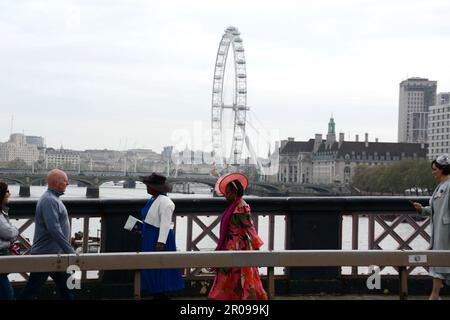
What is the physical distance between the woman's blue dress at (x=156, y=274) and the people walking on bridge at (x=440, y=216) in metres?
2.10

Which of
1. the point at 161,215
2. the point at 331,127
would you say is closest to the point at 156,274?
→ the point at 161,215

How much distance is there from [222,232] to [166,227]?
47cm

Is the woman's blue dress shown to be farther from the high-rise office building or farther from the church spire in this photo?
the church spire

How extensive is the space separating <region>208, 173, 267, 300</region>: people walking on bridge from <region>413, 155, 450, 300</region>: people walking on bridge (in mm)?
1451

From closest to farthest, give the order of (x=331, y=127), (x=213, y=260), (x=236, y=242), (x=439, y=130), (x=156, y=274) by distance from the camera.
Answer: (x=213, y=260)
(x=156, y=274)
(x=236, y=242)
(x=439, y=130)
(x=331, y=127)

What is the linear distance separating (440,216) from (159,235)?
2.34 meters

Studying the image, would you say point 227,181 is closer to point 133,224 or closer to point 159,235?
point 159,235

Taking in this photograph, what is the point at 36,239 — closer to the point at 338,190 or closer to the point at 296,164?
the point at 338,190

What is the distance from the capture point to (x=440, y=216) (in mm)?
6816

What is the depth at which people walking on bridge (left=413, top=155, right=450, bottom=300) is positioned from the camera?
6.73 metres

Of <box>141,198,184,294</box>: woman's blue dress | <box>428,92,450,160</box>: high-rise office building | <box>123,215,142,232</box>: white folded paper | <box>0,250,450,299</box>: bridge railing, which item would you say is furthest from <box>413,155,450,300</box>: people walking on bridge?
<box>428,92,450,160</box>: high-rise office building

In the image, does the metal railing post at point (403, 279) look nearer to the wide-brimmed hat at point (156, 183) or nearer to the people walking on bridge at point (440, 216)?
the people walking on bridge at point (440, 216)

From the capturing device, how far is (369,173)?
148 meters
